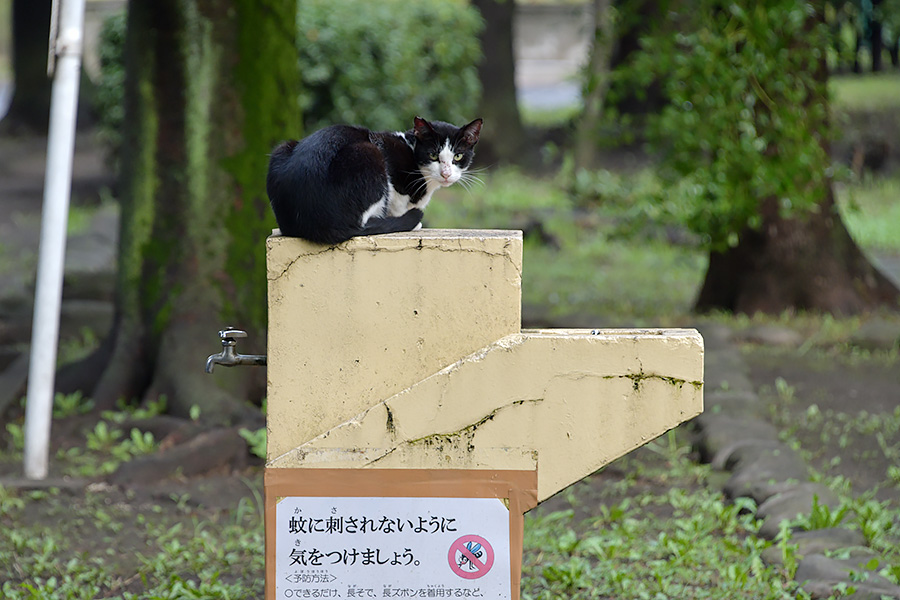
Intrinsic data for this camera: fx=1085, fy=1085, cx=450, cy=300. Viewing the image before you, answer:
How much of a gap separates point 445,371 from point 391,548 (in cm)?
52

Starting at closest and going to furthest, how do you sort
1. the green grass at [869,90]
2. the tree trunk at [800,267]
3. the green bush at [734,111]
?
the green bush at [734,111] < the tree trunk at [800,267] < the green grass at [869,90]

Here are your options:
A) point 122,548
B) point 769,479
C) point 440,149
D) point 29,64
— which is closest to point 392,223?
point 440,149

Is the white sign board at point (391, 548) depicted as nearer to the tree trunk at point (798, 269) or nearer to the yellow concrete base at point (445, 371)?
the yellow concrete base at point (445, 371)

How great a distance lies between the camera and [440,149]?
11.0 feet

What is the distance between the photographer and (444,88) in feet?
43.3

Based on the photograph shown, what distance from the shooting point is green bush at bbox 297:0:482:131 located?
11.6 metres

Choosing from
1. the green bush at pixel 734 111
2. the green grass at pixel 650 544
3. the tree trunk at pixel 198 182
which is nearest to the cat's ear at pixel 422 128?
the green grass at pixel 650 544

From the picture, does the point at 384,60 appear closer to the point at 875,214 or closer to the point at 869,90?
the point at 875,214

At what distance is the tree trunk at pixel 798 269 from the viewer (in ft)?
24.6

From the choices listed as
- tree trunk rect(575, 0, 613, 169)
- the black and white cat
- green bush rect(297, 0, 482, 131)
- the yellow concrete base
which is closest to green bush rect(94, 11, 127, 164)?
green bush rect(297, 0, 482, 131)

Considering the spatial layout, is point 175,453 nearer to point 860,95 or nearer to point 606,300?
point 606,300

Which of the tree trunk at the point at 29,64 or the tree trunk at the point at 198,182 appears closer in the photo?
the tree trunk at the point at 198,182

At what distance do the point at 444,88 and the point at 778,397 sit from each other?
26.5 ft

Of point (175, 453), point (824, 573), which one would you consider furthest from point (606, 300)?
point (824, 573)
